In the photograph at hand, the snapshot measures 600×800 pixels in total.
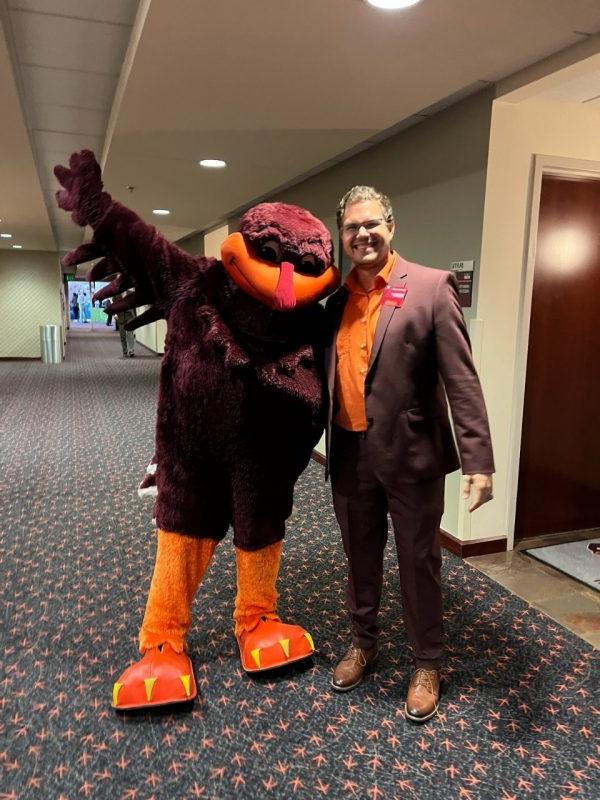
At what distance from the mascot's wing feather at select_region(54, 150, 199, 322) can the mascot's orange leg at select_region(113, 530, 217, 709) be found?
76cm

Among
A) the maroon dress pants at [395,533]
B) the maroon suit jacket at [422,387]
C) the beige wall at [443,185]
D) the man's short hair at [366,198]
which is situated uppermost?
the beige wall at [443,185]

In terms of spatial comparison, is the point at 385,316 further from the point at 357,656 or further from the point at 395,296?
the point at 357,656

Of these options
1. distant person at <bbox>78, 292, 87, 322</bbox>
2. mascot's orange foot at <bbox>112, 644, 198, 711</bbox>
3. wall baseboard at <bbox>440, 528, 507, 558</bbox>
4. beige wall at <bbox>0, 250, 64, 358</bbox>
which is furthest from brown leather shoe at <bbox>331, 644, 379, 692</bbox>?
distant person at <bbox>78, 292, 87, 322</bbox>

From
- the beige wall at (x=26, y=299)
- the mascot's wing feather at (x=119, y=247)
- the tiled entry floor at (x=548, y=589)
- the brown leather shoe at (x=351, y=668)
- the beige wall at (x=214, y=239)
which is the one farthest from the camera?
the beige wall at (x=26, y=299)

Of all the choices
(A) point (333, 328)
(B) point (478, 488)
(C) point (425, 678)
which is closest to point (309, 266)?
(A) point (333, 328)

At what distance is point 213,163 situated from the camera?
3875 mm

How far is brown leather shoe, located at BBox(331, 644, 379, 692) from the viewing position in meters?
1.90

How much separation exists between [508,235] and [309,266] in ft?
4.89

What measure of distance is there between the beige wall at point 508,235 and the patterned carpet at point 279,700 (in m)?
0.73

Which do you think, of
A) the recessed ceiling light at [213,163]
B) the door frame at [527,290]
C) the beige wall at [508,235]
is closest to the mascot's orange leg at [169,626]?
the beige wall at [508,235]

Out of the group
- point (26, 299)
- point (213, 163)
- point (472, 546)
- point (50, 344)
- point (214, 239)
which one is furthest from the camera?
point (26, 299)

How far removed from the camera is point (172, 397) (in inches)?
69.6

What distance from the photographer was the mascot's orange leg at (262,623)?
1.93 metres

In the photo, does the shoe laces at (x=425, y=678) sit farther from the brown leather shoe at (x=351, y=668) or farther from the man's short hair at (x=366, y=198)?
the man's short hair at (x=366, y=198)
